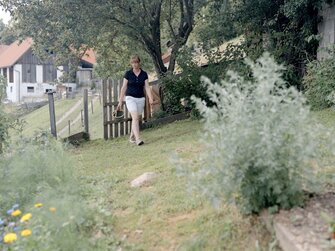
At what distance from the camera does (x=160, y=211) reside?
4.09 m

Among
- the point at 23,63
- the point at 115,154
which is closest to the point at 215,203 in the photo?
the point at 115,154

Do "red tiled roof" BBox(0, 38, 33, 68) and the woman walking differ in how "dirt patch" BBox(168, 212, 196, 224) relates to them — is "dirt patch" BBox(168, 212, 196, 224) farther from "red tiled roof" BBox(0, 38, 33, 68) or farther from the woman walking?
"red tiled roof" BBox(0, 38, 33, 68)

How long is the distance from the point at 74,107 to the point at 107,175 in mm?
25137

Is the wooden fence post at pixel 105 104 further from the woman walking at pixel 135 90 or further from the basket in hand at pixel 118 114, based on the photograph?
the woman walking at pixel 135 90

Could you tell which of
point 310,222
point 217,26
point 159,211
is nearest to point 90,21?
point 217,26

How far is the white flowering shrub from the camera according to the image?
2.96 m

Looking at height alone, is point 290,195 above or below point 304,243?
above

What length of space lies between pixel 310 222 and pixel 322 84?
6.80 m

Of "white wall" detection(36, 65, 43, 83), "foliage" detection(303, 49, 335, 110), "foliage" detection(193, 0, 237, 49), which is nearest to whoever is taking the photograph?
"foliage" detection(303, 49, 335, 110)

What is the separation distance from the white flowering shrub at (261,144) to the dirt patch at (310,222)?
0.33ft

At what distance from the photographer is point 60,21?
34.2ft

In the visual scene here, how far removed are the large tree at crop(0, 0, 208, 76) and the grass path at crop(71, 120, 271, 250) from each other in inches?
180

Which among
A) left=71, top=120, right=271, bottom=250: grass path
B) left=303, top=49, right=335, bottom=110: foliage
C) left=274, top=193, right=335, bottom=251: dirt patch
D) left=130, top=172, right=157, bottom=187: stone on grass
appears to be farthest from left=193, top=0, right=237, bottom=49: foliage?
left=274, top=193, right=335, bottom=251: dirt patch

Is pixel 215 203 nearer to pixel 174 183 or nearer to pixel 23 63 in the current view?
pixel 174 183
